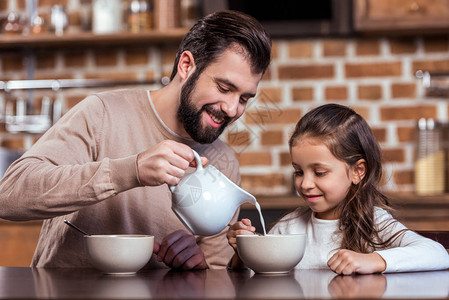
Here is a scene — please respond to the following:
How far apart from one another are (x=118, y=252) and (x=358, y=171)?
0.72 m

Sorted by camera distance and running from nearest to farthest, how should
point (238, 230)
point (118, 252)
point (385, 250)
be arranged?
1. point (118, 252)
2. point (385, 250)
3. point (238, 230)

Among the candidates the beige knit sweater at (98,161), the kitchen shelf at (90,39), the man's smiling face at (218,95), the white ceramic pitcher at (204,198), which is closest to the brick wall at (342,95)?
the kitchen shelf at (90,39)

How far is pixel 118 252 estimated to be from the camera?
1.15 m

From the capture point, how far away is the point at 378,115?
291 centimetres

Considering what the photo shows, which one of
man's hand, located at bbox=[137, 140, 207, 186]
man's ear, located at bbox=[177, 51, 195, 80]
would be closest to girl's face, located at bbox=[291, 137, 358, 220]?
man's ear, located at bbox=[177, 51, 195, 80]

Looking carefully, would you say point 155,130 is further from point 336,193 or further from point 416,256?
Result: point 416,256

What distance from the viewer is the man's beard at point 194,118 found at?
5.23 ft

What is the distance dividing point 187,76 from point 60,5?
1676 millimetres

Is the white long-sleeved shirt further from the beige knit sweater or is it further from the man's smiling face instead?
the man's smiling face

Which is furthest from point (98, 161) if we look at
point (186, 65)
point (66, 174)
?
point (186, 65)

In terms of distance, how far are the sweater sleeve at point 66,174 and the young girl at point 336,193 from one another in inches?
11.8

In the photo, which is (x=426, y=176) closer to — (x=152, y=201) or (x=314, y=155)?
(x=314, y=155)

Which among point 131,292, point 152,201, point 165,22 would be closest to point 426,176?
point 165,22

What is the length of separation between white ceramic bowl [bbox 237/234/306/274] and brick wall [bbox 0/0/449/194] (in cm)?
170
